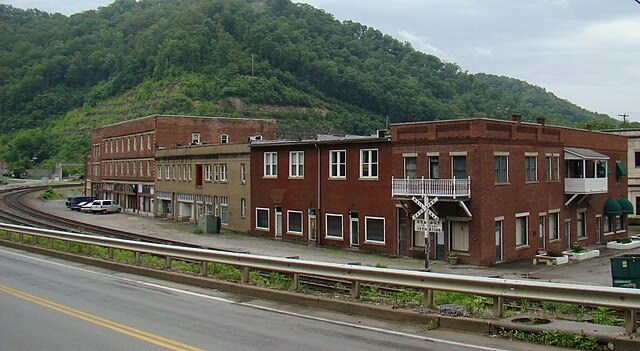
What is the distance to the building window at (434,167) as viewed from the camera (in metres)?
32.6

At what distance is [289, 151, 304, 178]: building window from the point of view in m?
40.8

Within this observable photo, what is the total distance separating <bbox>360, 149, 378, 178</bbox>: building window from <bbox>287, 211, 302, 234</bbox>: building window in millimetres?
6439

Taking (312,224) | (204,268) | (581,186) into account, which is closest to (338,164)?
(312,224)

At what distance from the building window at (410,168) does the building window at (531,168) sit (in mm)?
6488

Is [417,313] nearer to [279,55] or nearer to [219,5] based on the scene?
[279,55]

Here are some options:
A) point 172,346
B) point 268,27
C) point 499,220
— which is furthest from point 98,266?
point 268,27

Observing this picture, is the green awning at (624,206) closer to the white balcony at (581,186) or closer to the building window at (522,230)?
the white balcony at (581,186)

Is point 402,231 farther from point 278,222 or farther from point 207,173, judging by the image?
point 207,173

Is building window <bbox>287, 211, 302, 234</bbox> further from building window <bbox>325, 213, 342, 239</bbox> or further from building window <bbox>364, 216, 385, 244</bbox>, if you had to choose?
building window <bbox>364, 216, 385, 244</bbox>

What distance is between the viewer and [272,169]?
143 ft

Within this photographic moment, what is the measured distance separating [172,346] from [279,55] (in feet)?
479

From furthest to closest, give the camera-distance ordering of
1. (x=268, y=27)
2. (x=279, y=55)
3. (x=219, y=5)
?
(x=219, y=5)
(x=268, y=27)
(x=279, y=55)

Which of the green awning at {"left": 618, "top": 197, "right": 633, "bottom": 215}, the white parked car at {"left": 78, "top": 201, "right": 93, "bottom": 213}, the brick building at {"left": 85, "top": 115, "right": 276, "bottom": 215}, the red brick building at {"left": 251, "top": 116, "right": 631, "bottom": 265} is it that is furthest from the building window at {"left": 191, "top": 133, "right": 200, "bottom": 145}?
the green awning at {"left": 618, "top": 197, "right": 633, "bottom": 215}

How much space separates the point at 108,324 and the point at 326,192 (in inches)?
1056
